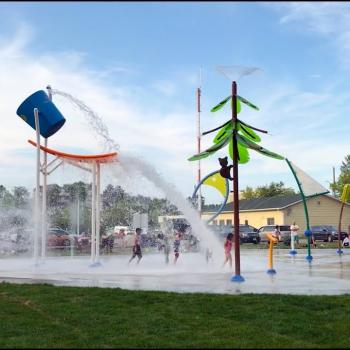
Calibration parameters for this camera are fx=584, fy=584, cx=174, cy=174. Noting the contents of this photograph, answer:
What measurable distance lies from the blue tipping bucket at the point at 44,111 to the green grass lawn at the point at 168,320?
26.0 ft

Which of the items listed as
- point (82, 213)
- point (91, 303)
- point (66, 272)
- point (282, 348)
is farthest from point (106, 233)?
point (282, 348)

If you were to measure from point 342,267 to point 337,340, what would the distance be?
34.1 feet

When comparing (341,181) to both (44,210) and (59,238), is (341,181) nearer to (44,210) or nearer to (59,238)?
(59,238)

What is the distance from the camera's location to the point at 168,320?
8414mm

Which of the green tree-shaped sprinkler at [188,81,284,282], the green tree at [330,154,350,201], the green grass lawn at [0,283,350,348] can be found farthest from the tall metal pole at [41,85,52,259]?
the green tree at [330,154,350,201]

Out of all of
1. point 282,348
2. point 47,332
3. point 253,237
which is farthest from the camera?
point 253,237

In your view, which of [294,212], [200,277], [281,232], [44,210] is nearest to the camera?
[200,277]

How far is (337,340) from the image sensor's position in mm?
7215

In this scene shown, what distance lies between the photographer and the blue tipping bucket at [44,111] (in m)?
18.0

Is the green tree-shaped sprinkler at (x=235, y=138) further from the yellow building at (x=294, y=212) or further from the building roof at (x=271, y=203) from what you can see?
the building roof at (x=271, y=203)

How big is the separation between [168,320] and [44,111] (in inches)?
439

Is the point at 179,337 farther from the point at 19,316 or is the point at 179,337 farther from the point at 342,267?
the point at 342,267

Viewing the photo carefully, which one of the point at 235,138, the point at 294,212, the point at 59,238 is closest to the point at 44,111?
the point at 235,138

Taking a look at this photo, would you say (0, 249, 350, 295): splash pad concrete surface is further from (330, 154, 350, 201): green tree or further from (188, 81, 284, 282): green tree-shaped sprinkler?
(330, 154, 350, 201): green tree
